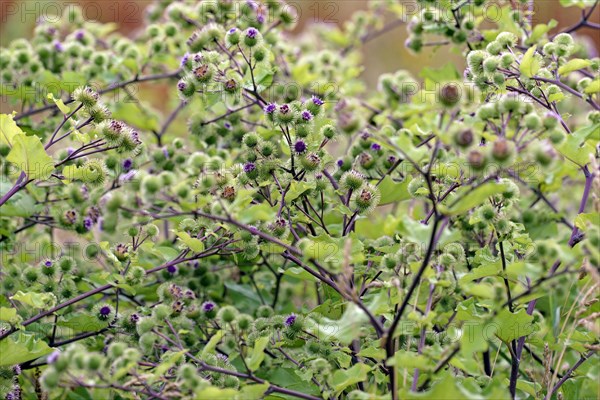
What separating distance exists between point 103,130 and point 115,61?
41.8 inches

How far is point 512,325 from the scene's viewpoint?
5.52 feet

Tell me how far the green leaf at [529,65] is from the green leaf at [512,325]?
1.88ft

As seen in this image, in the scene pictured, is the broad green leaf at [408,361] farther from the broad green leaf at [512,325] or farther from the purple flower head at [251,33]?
the purple flower head at [251,33]

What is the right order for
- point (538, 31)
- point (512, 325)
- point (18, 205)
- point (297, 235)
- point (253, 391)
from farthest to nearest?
point (538, 31), point (18, 205), point (297, 235), point (512, 325), point (253, 391)

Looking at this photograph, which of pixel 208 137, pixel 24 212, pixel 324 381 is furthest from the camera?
pixel 208 137

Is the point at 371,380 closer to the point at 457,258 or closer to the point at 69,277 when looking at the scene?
the point at 457,258

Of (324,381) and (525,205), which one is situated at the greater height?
(525,205)

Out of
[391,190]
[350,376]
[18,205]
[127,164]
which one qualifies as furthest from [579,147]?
[18,205]

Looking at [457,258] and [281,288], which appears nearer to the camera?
[457,258]

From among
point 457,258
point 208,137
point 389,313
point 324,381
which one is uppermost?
point 208,137

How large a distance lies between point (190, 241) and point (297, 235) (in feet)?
1.15

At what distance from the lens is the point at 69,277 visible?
195cm

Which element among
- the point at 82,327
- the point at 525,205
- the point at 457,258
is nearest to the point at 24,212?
the point at 82,327

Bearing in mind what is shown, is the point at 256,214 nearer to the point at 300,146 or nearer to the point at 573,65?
the point at 300,146
